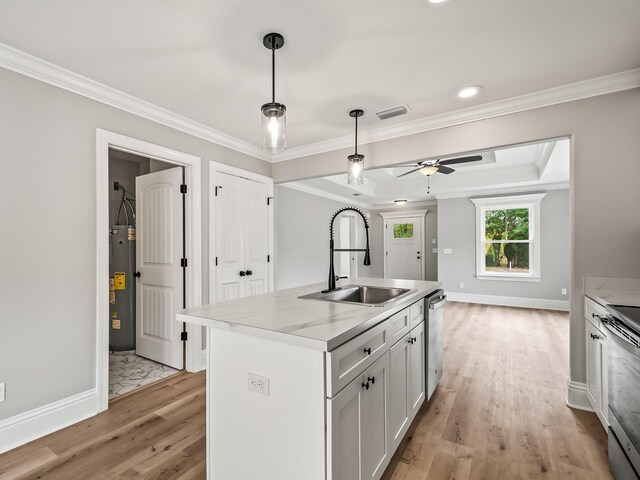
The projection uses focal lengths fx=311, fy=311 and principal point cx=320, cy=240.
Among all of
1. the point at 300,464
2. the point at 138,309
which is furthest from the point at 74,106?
the point at 300,464

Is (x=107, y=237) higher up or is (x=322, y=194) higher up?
(x=322, y=194)

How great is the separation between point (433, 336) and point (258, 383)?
5.26 feet

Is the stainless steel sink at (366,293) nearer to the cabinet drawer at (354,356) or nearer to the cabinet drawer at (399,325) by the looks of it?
the cabinet drawer at (399,325)

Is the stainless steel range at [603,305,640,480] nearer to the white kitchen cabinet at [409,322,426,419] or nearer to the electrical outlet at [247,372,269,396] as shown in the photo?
the white kitchen cabinet at [409,322,426,419]

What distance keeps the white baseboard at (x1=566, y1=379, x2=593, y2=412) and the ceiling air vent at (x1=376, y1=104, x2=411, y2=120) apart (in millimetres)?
2637

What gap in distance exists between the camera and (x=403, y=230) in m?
8.40

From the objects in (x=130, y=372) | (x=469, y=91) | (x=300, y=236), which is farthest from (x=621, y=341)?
(x=300, y=236)

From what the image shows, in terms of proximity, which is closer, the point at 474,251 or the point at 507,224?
the point at 507,224

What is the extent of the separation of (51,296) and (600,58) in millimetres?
4055

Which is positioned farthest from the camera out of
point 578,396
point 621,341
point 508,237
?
point 508,237

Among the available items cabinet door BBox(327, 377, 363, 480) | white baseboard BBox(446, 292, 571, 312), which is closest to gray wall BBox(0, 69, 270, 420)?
cabinet door BBox(327, 377, 363, 480)

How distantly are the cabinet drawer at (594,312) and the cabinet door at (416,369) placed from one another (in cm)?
110

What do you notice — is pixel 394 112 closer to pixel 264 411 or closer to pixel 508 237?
pixel 264 411

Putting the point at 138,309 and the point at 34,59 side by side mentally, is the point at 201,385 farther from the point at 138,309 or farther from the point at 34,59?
the point at 34,59
